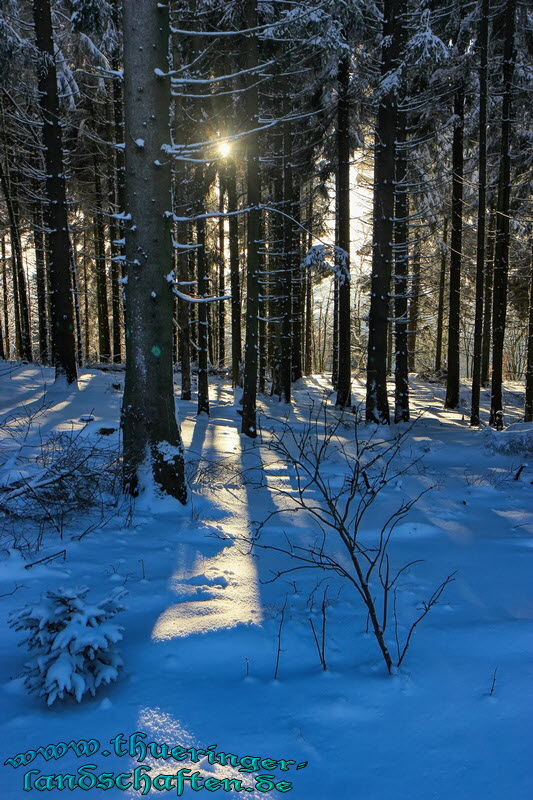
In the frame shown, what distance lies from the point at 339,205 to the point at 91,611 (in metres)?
13.7

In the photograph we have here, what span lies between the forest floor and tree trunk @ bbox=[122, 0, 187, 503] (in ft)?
1.79

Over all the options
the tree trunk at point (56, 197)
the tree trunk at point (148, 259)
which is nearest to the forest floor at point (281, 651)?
the tree trunk at point (148, 259)

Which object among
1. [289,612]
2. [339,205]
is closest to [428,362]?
[339,205]

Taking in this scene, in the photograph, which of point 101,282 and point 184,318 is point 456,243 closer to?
point 184,318

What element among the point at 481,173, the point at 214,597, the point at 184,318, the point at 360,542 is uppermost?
the point at 481,173

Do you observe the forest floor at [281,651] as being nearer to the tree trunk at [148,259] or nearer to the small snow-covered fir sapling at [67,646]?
the small snow-covered fir sapling at [67,646]

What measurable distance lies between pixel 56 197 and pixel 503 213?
11.3 metres

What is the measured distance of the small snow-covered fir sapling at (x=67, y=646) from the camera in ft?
6.56

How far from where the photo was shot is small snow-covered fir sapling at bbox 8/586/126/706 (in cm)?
200

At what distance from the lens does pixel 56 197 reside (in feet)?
37.3

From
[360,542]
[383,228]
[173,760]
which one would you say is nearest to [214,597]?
[173,760]

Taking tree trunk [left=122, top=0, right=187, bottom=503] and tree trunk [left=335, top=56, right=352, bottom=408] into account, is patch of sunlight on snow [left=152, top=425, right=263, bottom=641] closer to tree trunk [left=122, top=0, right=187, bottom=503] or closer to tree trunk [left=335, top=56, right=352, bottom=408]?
tree trunk [left=122, top=0, right=187, bottom=503]

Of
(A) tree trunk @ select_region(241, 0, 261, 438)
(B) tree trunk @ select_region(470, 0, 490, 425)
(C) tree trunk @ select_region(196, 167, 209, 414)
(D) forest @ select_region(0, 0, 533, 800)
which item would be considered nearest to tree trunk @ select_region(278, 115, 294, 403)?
(D) forest @ select_region(0, 0, 533, 800)

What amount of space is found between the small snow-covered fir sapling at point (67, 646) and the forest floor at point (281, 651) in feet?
0.36
